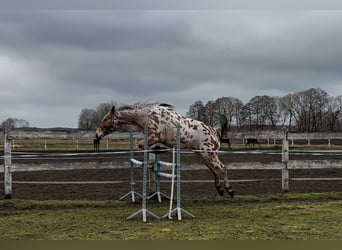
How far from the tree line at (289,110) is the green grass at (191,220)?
49.0m

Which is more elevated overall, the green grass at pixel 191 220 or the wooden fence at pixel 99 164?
the wooden fence at pixel 99 164

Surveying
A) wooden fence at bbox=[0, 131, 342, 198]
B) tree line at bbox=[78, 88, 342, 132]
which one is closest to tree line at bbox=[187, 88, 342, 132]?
tree line at bbox=[78, 88, 342, 132]

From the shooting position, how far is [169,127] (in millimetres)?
6828

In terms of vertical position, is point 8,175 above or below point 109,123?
below

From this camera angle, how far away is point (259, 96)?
63.2 meters

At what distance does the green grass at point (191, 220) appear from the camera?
454 centimetres

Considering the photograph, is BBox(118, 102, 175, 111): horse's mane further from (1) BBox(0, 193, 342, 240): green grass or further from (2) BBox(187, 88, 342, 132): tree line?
(2) BBox(187, 88, 342, 132): tree line

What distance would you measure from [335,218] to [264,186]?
408 centimetres

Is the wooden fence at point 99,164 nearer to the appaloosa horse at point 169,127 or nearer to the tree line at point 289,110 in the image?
the appaloosa horse at point 169,127

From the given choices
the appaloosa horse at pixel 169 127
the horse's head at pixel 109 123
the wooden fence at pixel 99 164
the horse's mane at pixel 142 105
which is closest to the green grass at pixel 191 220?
the wooden fence at pixel 99 164

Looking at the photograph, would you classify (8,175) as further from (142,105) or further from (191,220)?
(191,220)

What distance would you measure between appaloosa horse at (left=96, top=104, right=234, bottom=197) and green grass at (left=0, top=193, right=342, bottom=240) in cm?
91

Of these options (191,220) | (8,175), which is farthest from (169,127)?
(8,175)

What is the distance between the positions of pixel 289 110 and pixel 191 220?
59.7 meters
